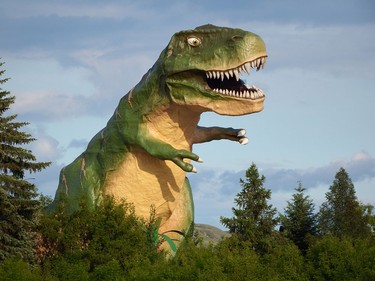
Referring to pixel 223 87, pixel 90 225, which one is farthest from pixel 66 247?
pixel 223 87

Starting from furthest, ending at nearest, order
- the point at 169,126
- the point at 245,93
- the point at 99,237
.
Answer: the point at 99,237, the point at 169,126, the point at 245,93

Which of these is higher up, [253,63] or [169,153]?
[253,63]

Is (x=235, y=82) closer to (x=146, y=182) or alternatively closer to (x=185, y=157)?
(x=185, y=157)

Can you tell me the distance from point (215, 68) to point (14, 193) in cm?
501

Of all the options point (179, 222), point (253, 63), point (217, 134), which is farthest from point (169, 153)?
point (179, 222)

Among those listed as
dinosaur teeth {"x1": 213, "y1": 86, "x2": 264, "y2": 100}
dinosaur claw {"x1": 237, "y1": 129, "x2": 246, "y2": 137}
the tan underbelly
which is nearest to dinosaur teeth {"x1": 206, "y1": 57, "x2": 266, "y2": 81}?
dinosaur teeth {"x1": 213, "y1": 86, "x2": 264, "y2": 100}

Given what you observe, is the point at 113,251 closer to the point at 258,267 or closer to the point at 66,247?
the point at 66,247

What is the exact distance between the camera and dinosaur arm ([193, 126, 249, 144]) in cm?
1697

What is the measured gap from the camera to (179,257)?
1748 centimetres

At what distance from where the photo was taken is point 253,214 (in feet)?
88.5

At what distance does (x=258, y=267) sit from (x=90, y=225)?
3.48m

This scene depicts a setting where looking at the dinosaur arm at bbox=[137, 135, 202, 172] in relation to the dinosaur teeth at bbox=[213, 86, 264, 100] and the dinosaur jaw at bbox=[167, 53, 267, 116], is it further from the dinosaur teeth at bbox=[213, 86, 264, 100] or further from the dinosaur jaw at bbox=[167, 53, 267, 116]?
the dinosaur teeth at bbox=[213, 86, 264, 100]

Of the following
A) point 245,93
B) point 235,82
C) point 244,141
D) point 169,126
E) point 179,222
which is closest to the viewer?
point 245,93

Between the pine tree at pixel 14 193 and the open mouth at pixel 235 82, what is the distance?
435cm
